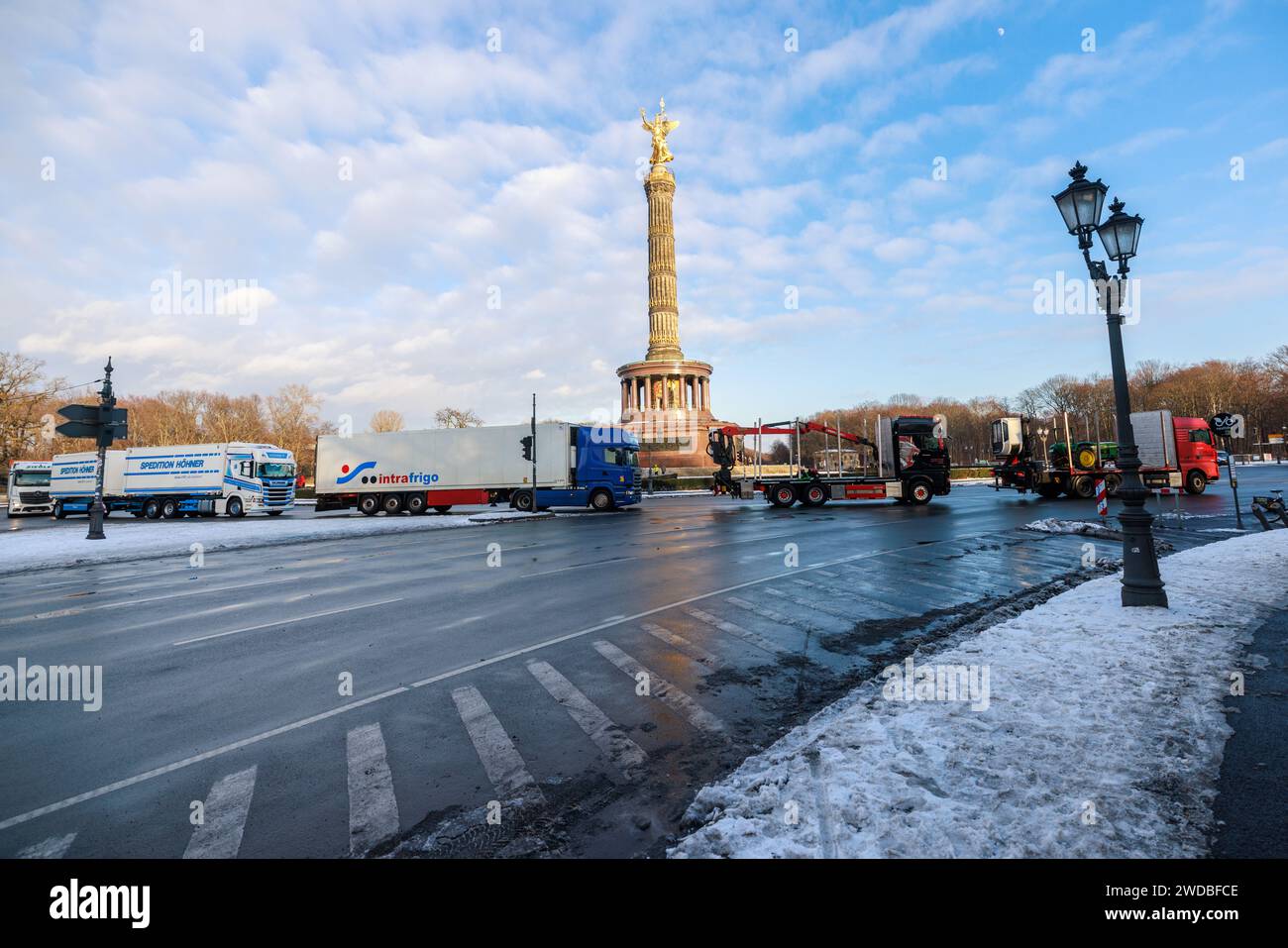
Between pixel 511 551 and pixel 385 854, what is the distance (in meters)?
12.4

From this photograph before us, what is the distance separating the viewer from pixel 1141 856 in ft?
8.57

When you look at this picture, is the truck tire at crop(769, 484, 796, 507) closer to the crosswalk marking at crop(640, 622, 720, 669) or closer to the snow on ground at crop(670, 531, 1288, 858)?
the crosswalk marking at crop(640, 622, 720, 669)

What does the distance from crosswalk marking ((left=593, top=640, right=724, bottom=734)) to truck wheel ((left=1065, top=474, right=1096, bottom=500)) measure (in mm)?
29287

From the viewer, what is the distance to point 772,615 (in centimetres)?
774

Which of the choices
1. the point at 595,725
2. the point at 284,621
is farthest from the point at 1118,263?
the point at 284,621

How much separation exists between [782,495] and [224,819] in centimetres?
2689

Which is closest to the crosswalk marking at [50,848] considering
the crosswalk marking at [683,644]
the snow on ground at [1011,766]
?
the snow on ground at [1011,766]

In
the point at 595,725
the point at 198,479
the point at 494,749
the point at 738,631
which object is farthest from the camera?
the point at 198,479

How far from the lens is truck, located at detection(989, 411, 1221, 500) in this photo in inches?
1102

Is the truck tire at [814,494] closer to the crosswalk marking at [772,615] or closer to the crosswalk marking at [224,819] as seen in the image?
the crosswalk marking at [772,615]

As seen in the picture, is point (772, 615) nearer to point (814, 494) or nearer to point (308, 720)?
point (308, 720)
